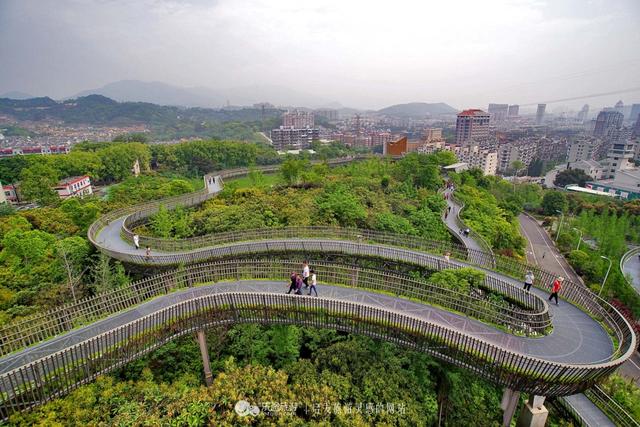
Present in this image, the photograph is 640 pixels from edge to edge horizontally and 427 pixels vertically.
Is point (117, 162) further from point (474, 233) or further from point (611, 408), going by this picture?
point (611, 408)

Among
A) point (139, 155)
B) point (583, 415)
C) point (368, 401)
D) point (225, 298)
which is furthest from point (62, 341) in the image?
point (139, 155)

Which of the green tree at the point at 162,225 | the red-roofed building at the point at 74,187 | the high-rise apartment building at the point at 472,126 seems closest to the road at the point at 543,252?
the green tree at the point at 162,225

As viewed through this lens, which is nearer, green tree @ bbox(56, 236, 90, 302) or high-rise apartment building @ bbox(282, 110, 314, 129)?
green tree @ bbox(56, 236, 90, 302)

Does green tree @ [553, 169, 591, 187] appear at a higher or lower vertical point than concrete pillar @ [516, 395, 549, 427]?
lower

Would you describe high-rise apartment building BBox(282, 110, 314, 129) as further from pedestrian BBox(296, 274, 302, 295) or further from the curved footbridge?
pedestrian BBox(296, 274, 302, 295)

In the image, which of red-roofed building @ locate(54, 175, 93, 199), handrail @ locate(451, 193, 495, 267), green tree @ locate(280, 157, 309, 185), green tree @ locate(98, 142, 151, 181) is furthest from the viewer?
green tree @ locate(98, 142, 151, 181)

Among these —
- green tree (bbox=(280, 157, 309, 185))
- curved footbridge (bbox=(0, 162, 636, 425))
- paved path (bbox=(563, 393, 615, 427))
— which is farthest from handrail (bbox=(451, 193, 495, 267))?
green tree (bbox=(280, 157, 309, 185))
